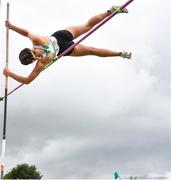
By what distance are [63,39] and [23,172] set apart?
47.9 meters

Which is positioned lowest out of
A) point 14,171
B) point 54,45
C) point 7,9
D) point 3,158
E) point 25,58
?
point 3,158

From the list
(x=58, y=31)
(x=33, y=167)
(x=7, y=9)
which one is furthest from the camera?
(x=33, y=167)

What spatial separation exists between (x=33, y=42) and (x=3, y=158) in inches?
106

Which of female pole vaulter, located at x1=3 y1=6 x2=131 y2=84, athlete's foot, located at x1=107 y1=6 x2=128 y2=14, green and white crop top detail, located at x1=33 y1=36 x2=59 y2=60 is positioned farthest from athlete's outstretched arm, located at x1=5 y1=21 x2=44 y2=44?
athlete's foot, located at x1=107 y1=6 x2=128 y2=14

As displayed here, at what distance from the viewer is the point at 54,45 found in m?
10.8

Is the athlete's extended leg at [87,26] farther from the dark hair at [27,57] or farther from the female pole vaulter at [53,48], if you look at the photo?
the dark hair at [27,57]

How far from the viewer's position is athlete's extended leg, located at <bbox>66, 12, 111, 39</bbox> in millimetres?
10258

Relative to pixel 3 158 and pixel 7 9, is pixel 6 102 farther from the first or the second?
pixel 7 9

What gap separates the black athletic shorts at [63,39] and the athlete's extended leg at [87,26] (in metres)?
0.13

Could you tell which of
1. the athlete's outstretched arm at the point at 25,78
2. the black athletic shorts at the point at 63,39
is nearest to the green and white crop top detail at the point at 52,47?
the black athletic shorts at the point at 63,39

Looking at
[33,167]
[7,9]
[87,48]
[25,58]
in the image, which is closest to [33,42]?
[25,58]

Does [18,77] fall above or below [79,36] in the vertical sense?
below

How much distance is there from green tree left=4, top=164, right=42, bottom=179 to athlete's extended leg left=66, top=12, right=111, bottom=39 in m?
45.1

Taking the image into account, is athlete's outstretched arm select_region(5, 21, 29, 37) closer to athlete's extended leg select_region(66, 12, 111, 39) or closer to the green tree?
athlete's extended leg select_region(66, 12, 111, 39)
